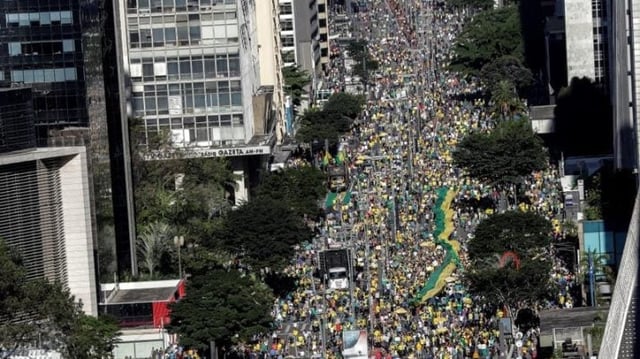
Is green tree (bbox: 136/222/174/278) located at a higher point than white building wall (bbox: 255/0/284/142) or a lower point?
lower

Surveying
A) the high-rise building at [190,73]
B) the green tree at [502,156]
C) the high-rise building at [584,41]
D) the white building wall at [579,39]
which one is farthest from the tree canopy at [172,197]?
the high-rise building at [584,41]

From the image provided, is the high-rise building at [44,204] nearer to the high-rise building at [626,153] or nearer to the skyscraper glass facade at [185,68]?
the high-rise building at [626,153]

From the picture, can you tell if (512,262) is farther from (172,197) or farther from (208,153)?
(208,153)

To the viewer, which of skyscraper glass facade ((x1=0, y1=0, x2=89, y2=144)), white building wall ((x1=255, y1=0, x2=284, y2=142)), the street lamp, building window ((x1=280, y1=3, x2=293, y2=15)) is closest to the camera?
skyscraper glass facade ((x1=0, y1=0, x2=89, y2=144))

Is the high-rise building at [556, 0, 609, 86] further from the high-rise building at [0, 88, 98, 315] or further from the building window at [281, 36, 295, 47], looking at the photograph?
the high-rise building at [0, 88, 98, 315]

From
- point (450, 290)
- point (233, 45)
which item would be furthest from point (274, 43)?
point (450, 290)

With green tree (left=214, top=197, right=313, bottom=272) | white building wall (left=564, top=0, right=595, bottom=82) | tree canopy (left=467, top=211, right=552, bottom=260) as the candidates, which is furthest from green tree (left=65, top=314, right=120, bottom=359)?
white building wall (left=564, top=0, right=595, bottom=82)

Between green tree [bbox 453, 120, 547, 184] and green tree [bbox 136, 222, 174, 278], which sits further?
green tree [bbox 453, 120, 547, 184]

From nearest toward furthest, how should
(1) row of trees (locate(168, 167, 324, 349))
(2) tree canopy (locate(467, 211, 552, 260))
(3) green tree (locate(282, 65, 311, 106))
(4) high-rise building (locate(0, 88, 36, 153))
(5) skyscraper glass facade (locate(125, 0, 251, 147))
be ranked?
(4) high-rise building (locate(0, 88, 36, 153))
(1) row of trees (locate(168, 167, 324, 349))
(2) tree canopy (locate(467, 211, 552, 260))
(5) skyscraper glass facade (locate(125, 0, 251, 147))
(3) green tree (locate(282, 65, 311, 106))
